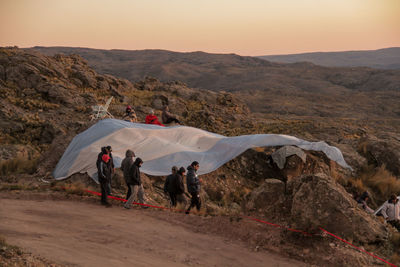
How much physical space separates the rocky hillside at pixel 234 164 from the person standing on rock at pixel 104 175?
3.60ft

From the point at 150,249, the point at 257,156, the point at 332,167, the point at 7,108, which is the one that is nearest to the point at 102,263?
the point at 150,249

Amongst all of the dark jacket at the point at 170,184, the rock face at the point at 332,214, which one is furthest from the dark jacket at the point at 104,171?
the rock face at the point at 332,214

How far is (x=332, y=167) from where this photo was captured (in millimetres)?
15961

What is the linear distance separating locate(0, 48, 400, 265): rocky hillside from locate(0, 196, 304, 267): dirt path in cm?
143

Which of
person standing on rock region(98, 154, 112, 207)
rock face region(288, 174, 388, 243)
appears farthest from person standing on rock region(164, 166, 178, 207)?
rock face region(288, 174, 388, 243)

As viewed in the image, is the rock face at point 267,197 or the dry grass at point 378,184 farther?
the dry grass at point 378,184

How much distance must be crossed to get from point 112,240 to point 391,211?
900 centimetres

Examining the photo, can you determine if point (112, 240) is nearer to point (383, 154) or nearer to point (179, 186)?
point (179, 186)

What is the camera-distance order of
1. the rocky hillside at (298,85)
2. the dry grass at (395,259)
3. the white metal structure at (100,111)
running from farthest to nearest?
the rocky hillside at (298,85), the white metal structure at (100,111), the dry grass at (395,259)

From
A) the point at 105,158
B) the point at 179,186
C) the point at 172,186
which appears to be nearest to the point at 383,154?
the point at 179,186

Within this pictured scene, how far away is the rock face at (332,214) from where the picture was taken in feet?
30.2

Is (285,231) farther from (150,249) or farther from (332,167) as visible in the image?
(332,167)

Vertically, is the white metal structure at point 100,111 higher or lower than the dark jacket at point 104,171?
higher

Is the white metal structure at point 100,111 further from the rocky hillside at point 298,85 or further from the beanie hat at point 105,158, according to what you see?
the rocky hillside at point 298,85
